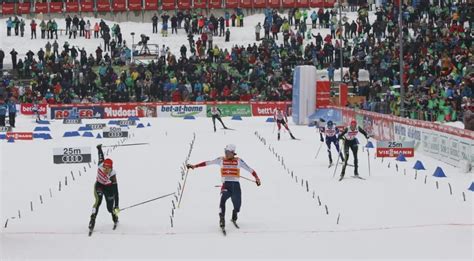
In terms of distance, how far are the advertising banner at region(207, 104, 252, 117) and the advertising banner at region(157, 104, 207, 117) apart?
1.69ft

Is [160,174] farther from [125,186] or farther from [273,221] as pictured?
[273,221]

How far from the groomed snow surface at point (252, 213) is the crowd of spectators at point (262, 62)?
2278 cm

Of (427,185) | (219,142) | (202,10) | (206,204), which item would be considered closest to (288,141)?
(219,142)

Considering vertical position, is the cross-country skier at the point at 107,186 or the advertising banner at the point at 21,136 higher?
the cross-country skier at the point at 107,186

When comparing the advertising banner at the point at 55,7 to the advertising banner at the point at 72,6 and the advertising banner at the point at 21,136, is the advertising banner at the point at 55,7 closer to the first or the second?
the advertising banner at the point at 72,6

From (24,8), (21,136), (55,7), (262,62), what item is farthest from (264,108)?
(24,8)

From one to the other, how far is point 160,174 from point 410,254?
12289mm

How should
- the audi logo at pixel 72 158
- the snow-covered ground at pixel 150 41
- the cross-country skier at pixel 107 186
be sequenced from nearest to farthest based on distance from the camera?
1. the cross-country skier at pixel 107 186
2. the audi logo at pixel 72 158
3. the snow-covered ground at pixel 150 41

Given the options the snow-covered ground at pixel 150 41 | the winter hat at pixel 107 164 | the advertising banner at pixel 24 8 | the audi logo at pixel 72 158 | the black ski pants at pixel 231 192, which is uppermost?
the advertising banner at pixel 24 8

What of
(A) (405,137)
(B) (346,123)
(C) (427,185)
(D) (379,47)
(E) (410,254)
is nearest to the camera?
(E) (410,254)

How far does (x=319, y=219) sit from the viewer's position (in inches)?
688

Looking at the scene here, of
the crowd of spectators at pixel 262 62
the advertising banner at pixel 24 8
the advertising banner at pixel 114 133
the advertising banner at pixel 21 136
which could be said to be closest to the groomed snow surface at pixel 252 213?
the advertising banner at pixel 21 136

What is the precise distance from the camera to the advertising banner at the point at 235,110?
54219 millimetres

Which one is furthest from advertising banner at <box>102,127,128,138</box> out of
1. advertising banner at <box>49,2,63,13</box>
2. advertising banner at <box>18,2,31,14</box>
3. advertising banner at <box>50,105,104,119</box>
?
advertising banner at <box>18,2,31,14</box>
